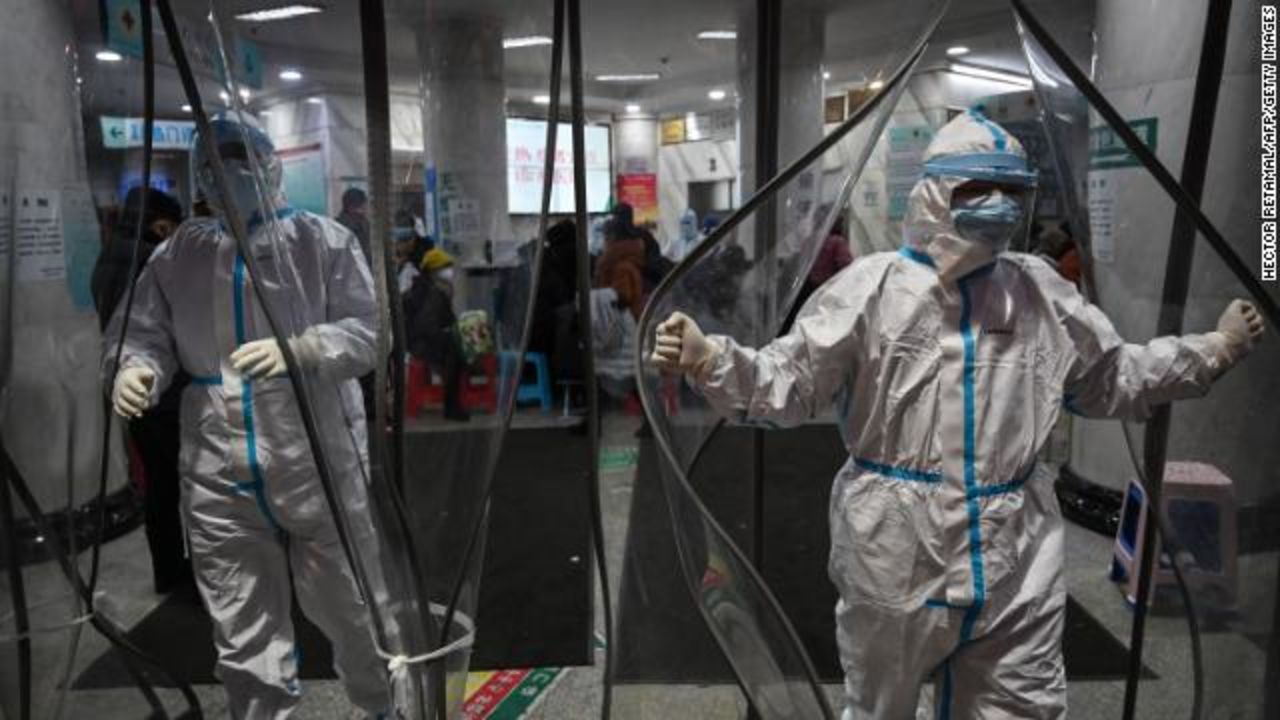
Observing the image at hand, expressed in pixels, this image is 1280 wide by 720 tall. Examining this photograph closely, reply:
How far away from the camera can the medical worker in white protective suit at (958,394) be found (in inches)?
50.8

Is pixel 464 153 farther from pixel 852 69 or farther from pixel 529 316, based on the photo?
pixel 852 69

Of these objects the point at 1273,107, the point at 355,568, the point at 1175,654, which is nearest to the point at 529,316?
the point at 355,568

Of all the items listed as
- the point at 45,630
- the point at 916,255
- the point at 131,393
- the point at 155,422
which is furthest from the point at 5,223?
the point at 916,255

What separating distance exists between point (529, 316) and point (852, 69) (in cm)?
67

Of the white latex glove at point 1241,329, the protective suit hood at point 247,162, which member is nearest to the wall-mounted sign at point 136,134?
the protective suit hood at point 247,162

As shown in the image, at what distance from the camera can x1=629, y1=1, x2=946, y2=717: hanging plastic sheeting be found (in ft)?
4.42

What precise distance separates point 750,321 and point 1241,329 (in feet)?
2.44

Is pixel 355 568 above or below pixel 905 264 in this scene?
below

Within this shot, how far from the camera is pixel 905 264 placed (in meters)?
1.36

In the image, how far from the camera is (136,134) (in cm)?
167

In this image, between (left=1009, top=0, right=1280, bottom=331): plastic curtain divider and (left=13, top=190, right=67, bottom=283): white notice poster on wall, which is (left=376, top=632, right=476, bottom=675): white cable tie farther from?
(left=1009, top=0, right=1280, bottom=331): plastic curtain divider

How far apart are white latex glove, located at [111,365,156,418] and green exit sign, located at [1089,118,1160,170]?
1651 mm

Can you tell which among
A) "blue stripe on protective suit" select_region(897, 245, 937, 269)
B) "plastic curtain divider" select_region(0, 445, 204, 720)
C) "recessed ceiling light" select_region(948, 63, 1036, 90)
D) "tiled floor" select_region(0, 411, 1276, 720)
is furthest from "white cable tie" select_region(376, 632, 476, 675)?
"recessed ceiling light" select_region(948, 63, 1036, 90)

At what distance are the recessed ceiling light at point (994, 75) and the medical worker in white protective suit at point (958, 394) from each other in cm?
14
